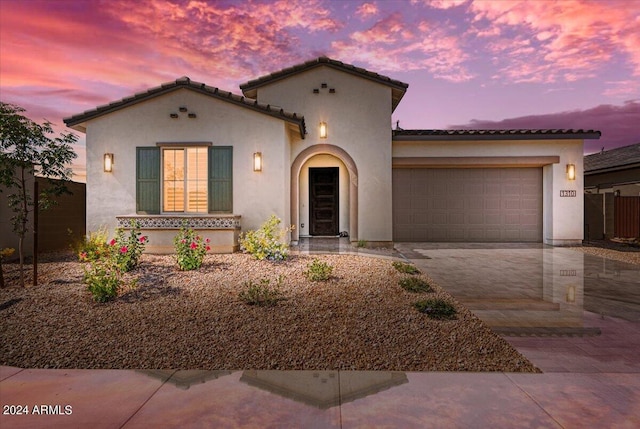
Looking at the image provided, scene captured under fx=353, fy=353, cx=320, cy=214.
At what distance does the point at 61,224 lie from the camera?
11109mm

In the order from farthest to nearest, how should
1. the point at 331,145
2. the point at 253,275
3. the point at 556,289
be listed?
1. the point at 331,145
2. the point at 253,275
3. the point at 556,289

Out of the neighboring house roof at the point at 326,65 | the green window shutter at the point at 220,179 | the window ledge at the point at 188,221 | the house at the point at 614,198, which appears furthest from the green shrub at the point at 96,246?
the house at the point at 614,198

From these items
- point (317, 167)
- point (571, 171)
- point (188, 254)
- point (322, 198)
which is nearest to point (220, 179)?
point (188, 254)

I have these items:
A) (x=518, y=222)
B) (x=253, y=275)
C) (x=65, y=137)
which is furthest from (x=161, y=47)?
(x=518, y=222)

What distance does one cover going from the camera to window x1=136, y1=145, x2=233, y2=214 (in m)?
10.0

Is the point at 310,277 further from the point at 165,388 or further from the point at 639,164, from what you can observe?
the point at 639,164

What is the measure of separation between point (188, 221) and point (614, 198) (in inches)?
641

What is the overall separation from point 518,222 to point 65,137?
14.6 metres

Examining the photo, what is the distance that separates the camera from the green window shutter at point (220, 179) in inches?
393

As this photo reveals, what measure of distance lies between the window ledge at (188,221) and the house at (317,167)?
0.03 m

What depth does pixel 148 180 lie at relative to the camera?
33.1 feet

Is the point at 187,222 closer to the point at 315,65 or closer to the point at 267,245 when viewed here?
the point at 267,245

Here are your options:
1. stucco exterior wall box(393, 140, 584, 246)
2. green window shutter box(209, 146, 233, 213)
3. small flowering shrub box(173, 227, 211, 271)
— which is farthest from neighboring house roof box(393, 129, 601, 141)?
small flowering shrub box(173, 227, 211, 271)

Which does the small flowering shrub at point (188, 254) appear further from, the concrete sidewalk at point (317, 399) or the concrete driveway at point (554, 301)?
the concrete driveway at point (554, 301)
